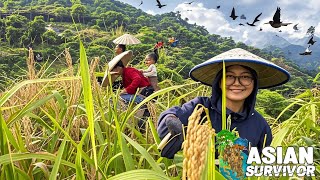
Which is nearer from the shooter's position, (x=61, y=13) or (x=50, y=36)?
(x=50, y=36)

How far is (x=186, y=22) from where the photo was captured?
173 ft

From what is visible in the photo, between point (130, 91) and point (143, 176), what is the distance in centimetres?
245

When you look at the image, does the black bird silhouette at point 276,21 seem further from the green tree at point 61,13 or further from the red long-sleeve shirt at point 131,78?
the green tree at point 61,13

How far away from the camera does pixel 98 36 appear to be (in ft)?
52.2

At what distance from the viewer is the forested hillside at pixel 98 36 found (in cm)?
833

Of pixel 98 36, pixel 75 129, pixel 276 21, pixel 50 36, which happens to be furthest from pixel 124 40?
pixel 50 36

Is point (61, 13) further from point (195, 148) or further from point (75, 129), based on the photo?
point (195, 148)

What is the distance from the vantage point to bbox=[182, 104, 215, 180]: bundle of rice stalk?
43 centimetres

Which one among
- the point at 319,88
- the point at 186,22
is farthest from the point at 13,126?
the point at 186,22

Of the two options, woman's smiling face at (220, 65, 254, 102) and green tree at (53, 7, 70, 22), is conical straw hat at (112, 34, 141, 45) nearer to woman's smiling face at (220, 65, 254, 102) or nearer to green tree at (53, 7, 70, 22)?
woman's smiling face at (220, 65, 254, 102)

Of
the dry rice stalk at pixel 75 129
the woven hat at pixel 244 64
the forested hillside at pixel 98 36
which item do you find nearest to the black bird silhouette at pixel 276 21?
the woven hat at pixel 244 64

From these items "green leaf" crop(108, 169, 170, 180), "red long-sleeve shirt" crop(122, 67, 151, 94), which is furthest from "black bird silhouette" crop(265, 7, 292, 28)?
"green leaf" crop(108, 169, 170, 180)

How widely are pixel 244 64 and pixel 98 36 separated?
14.9m

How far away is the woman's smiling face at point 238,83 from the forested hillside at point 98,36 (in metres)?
3.15
